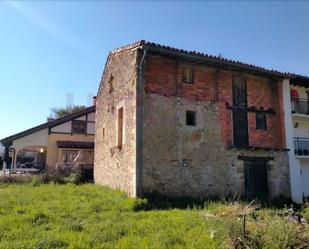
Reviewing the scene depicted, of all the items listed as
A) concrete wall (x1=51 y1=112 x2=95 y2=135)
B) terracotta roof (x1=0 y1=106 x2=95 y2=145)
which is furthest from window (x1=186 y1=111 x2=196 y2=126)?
concrete wall (x1=51 y1=112 x2=95 y2=135)

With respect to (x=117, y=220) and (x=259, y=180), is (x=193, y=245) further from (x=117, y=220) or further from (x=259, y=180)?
(x=259, y=180)

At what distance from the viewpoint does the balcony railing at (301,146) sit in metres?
17.3

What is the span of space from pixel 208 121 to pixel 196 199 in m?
3.71

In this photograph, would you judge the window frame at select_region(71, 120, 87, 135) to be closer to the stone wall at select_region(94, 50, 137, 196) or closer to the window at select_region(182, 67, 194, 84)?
the stone wall at select_region(94, 50, 137, 196)

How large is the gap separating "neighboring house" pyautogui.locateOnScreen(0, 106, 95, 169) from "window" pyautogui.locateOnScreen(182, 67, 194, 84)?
14.3 meters

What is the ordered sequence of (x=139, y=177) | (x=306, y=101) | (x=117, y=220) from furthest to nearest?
(x=306, y=101)
(x=139, y=177)
(x=117, y=220)

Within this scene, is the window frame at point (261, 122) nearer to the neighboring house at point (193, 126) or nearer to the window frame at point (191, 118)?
the neighboring house at point (193, 126)

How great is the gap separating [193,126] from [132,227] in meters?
6.79

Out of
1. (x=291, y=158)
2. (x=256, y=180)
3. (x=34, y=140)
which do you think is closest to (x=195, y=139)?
(x=256, y=180)

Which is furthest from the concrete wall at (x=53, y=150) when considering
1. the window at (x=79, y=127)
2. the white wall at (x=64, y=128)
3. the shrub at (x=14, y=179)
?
the shrub at (x=14, y=179)

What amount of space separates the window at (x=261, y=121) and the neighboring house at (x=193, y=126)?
0.02 metres

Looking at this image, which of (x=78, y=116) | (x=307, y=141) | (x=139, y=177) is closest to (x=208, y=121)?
(x=139, y=177)

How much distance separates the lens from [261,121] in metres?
16.3

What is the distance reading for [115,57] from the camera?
16.8 meters
